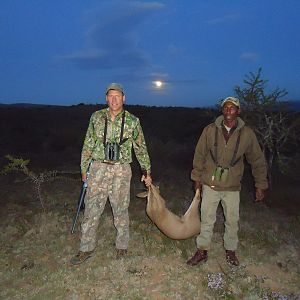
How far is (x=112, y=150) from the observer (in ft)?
16.2

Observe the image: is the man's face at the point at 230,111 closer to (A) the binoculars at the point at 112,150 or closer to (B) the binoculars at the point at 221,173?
(B) the binoculars at the point at 221,173

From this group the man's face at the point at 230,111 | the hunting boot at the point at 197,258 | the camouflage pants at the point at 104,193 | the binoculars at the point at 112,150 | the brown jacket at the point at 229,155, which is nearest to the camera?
the man's face at the point at 230,111

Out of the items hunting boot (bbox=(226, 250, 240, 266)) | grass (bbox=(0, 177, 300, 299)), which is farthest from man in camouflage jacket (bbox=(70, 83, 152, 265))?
hunting boot (bbox=(226, 250, 240, 266))

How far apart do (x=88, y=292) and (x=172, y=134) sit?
18912mm

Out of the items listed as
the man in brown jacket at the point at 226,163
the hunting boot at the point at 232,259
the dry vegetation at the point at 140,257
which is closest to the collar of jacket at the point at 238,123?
the man in brown jacket at the point at 226,163

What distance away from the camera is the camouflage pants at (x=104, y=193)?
5.07m

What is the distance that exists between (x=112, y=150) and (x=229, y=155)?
1.56 m

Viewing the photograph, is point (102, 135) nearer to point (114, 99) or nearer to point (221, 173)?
point (114, 99)

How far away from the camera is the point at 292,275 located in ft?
17.4

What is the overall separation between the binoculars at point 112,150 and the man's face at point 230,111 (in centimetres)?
148

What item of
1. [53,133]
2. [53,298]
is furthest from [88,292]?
[53,133]

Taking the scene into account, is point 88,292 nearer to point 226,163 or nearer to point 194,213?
point 194,213

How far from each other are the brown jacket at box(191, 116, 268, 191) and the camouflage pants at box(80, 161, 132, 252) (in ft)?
3.48

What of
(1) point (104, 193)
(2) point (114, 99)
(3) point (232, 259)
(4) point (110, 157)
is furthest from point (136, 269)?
(2) point (114, 99)
